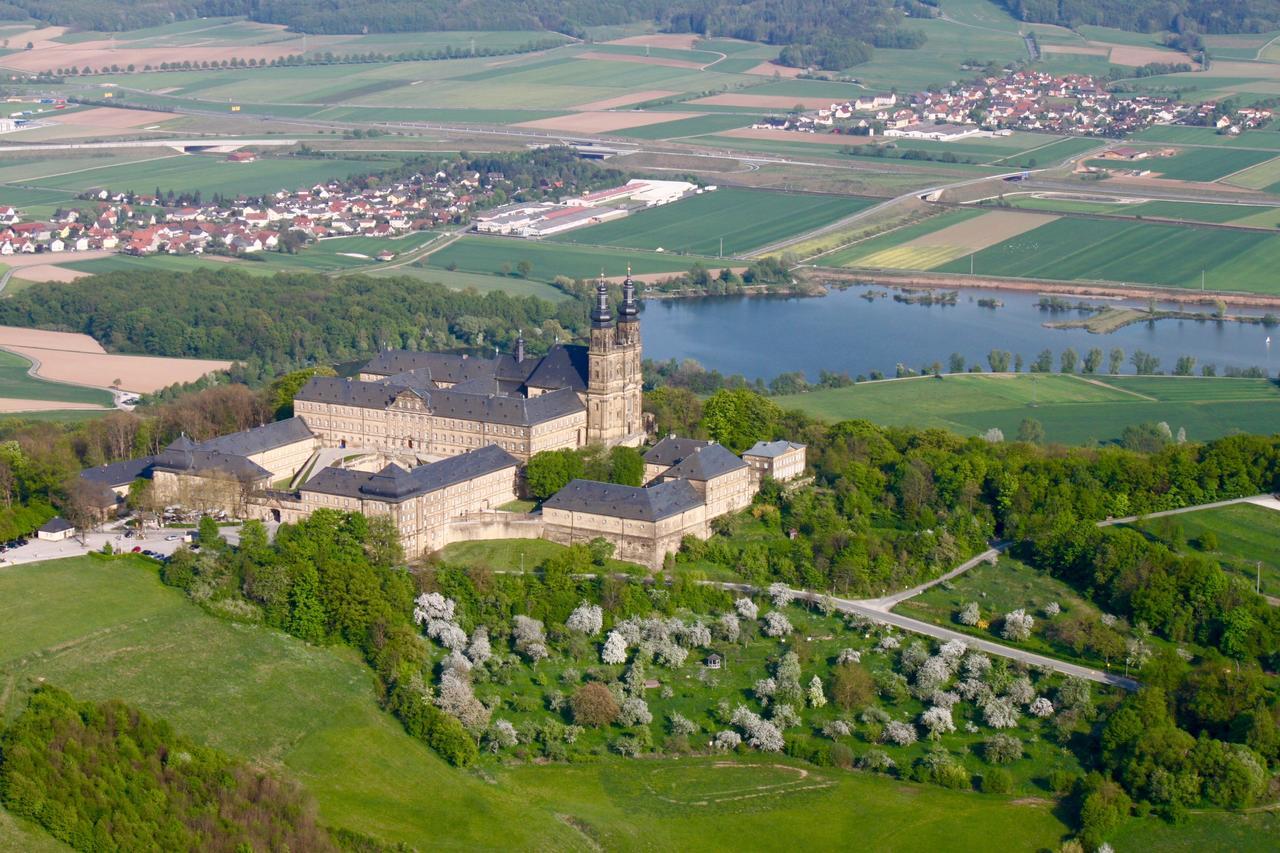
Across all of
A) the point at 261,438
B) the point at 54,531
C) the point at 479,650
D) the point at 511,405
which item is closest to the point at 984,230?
the point at 511,405

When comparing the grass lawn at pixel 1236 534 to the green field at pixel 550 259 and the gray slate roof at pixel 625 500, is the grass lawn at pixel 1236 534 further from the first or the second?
the green field at pixel 550 259

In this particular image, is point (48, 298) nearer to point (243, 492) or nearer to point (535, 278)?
point (535, 278)

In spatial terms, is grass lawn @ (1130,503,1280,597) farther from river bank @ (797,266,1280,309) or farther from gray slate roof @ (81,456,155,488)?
river bank @ (797,266,1280,309)

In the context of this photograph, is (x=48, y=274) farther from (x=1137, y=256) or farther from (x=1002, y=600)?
(x=1002, y=600)

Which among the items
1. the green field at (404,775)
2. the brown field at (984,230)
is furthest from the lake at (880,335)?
the green field at (404,775)

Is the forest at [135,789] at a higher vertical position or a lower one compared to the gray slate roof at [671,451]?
lower

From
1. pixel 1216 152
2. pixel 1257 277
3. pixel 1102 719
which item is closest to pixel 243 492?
pixel 1102 719
